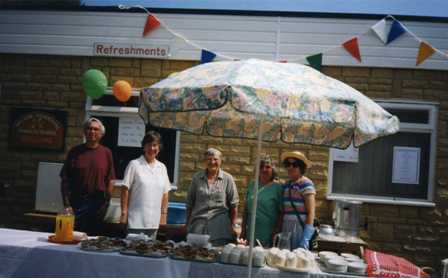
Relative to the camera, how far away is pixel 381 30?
627 centimetres

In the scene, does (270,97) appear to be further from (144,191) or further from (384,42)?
(384,42)

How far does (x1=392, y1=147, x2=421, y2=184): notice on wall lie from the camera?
20.7 feet

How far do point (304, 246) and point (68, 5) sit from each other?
480 cm

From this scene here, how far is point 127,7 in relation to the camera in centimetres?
665

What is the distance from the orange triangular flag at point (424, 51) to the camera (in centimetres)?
607

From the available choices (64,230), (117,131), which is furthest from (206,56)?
(64,230)

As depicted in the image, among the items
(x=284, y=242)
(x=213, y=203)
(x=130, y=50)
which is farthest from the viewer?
(x=130, y=50)

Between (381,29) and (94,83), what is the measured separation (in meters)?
3.64

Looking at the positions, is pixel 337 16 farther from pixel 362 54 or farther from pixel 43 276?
pixel 43 276

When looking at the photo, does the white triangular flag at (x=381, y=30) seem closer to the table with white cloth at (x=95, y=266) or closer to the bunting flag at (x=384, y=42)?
the bunting flag at (x=384, y=42)

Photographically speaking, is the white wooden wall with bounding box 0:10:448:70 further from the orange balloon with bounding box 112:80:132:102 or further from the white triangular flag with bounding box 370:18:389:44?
the orange balloon with bounding box 112:80:132:102

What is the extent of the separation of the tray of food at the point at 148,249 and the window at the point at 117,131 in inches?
109

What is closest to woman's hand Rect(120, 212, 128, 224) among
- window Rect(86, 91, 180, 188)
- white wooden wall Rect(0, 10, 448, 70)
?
window Rect(86, 91, 180, 188)

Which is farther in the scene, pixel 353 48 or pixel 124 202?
pixel 353 48
